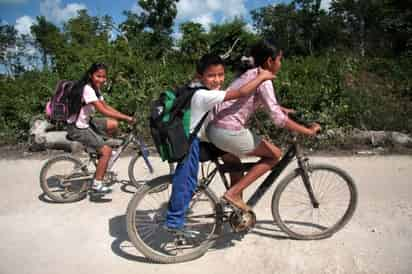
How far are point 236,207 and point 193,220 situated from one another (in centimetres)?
48

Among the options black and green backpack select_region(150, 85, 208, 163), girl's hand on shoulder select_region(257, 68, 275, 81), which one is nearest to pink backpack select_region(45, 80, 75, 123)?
black and green backpack select_region(150, 85, 208, 163)

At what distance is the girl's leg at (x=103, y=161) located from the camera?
175 inches

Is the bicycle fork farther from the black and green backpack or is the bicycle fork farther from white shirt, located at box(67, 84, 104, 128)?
white shirt, located at box(67, 84, 104, 128)

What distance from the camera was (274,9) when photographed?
60594mm

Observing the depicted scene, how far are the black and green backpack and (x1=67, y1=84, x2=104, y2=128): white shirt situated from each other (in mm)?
1578

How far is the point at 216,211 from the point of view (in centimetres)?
324

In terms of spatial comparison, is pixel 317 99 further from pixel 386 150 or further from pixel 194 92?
pixel 194 92

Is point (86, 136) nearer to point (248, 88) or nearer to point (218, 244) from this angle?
point (218, 244)

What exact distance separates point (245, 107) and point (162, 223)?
52.1 inches

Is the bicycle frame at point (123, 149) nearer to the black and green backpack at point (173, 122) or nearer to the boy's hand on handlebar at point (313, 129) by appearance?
the black and green backpack at point (173, 122)

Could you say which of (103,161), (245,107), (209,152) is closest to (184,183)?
(209,152)

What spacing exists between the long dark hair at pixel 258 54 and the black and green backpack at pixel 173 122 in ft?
1.50

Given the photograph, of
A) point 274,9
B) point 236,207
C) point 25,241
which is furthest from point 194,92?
point 274,9

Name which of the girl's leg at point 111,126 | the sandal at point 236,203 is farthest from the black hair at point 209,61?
the girl's leg at point 111,126
